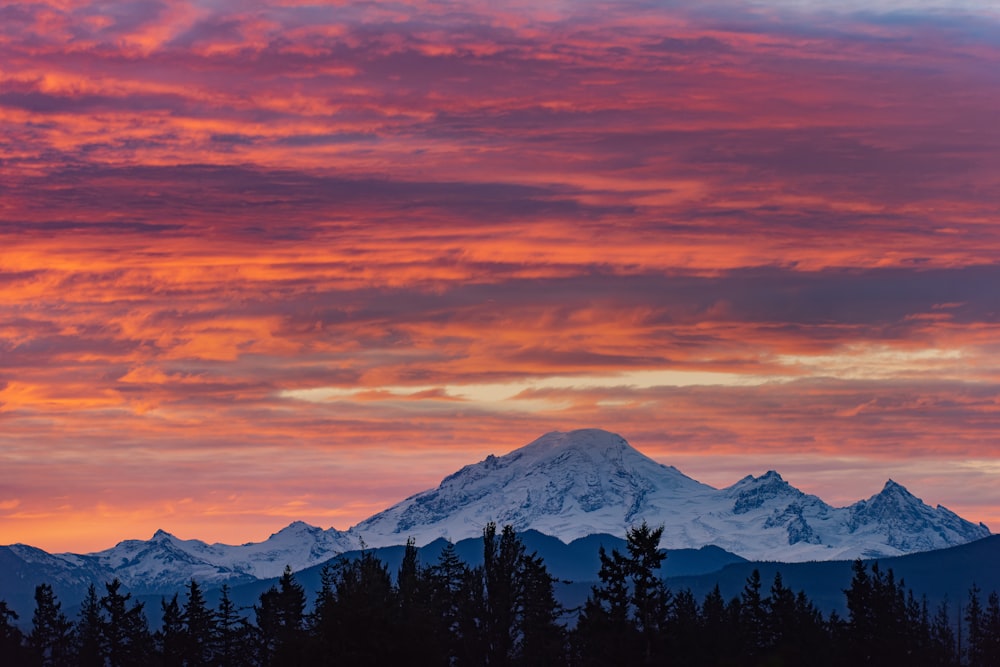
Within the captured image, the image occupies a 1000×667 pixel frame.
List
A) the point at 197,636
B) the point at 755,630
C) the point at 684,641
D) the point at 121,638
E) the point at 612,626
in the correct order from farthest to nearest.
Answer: the point at 121,638 < the point at 755,630 < the point at 197,636 < the point at 684,641 < the point at 612,626

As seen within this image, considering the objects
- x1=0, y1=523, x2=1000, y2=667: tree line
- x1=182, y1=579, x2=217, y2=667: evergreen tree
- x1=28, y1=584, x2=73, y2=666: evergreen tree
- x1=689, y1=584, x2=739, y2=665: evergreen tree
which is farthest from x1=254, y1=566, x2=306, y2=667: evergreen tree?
x1=689, y1=584, x2=739, y2=665: evergreen tree

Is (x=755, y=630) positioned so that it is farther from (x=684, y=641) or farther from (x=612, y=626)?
(x=612, y=626)

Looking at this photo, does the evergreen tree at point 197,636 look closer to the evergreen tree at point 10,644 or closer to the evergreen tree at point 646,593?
the evergreen tree at point 10,644

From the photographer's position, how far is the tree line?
8906 centimetres

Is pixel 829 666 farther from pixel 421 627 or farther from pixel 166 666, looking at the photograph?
pixel 421 627

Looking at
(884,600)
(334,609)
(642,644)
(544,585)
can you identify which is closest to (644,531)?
(642,644)

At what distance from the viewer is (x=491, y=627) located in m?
116

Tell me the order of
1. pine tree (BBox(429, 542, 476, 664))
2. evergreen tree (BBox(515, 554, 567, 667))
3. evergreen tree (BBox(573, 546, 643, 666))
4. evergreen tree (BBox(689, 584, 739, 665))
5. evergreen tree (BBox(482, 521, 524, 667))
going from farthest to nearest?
1. evergreen tree (BBox(689, 584, 739, 665))
2. evergreen tree (BBox(515, 554, 567, 667))
3. evergreen tree (BBox(482, 521, 524, 667))
4. pine tree (BBox(429, 542, 476, 664))
5. evergreen tree (BBox(573, 546, 643, 666))

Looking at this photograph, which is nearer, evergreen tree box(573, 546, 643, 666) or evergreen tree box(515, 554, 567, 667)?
evergreen tree box(573, 546, 643, 666)

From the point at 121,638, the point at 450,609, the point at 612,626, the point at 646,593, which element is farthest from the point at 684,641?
the point at 121,638

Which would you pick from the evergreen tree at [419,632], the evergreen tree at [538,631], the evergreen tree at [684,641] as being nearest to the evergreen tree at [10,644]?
the evergreen tree at [538,631]

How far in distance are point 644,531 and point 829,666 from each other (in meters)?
42.3

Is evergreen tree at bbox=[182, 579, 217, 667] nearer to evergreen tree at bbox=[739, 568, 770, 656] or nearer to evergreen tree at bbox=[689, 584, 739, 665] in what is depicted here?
evergreen tree at bbox=[689, 584, 739, 665]

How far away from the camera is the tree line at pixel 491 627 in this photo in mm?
89062
